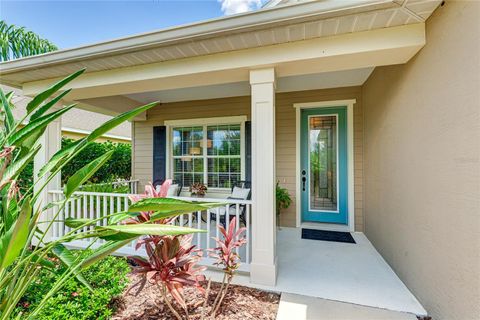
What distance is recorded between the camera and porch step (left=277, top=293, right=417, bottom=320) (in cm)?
191

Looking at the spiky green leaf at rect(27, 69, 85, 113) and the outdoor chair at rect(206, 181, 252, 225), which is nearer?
the spiky green leaf at rect(27, 69, 85, 113)

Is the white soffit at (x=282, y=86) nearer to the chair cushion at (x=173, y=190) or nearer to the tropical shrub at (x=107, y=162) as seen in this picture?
the chair cushion at (x=173, y=190)

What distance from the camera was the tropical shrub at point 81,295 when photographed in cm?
167

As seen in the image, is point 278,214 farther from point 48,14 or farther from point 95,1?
point 48,14

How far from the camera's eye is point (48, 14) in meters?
5.18

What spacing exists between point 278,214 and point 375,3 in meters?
3.55

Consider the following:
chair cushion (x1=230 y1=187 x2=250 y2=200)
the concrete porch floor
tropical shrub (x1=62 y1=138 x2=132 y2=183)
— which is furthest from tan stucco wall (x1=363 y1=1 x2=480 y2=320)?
tropical shrub (x1=62 y1=138 x2=132 y2=183)

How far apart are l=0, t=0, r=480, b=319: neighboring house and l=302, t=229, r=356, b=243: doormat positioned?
0.92 feet

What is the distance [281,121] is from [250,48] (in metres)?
2.23

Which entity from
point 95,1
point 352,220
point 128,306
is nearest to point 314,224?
Result: point 352,220

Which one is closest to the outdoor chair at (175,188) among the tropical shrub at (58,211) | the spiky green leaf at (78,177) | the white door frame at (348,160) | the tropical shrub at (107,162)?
the tropical shrub at (107,162)

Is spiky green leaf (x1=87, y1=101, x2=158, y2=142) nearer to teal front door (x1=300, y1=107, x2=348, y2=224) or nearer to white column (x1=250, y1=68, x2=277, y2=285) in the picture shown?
white column (x1=250, y1=68, x2=277, y2=285)

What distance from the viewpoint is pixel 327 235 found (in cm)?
392

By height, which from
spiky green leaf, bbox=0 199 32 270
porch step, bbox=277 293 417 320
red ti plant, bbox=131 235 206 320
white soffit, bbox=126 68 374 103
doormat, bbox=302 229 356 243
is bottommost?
porch step, bbox=277 293 417 320
